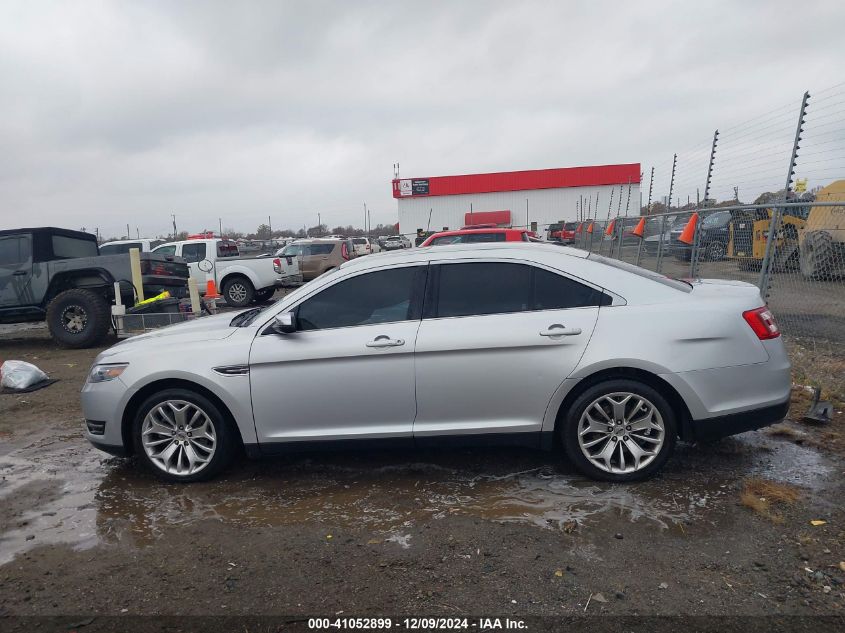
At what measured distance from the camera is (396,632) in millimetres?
2617

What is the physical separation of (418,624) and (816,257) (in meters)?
6.31

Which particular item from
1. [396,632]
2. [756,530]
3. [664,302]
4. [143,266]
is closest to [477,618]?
[396,632]

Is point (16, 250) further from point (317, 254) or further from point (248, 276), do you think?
point (317, 254)

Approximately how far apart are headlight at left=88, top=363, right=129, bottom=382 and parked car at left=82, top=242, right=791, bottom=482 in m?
0.02

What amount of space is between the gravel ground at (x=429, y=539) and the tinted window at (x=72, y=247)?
6536mm

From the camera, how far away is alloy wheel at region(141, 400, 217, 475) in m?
4.14

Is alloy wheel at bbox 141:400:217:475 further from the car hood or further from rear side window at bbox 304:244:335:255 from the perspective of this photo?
rear side window at bbox 304:244:335:255

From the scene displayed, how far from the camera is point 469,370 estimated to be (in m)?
3.88

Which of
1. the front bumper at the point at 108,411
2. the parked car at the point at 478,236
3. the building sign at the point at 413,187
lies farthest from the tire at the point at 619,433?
the building sign at the point at 413,187

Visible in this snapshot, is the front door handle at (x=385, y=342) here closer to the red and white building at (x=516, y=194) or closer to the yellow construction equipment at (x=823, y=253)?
the yellow construction equipment at (x=823, y=253)

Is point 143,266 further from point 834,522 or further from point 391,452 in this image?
point 834,522

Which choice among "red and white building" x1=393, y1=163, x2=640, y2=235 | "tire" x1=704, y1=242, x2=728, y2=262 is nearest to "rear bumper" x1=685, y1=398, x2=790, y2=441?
"tire" x1=704, y1=242, x2=728, y2=262

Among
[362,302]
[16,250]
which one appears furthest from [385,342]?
[16,250]

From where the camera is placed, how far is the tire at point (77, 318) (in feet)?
31.3
